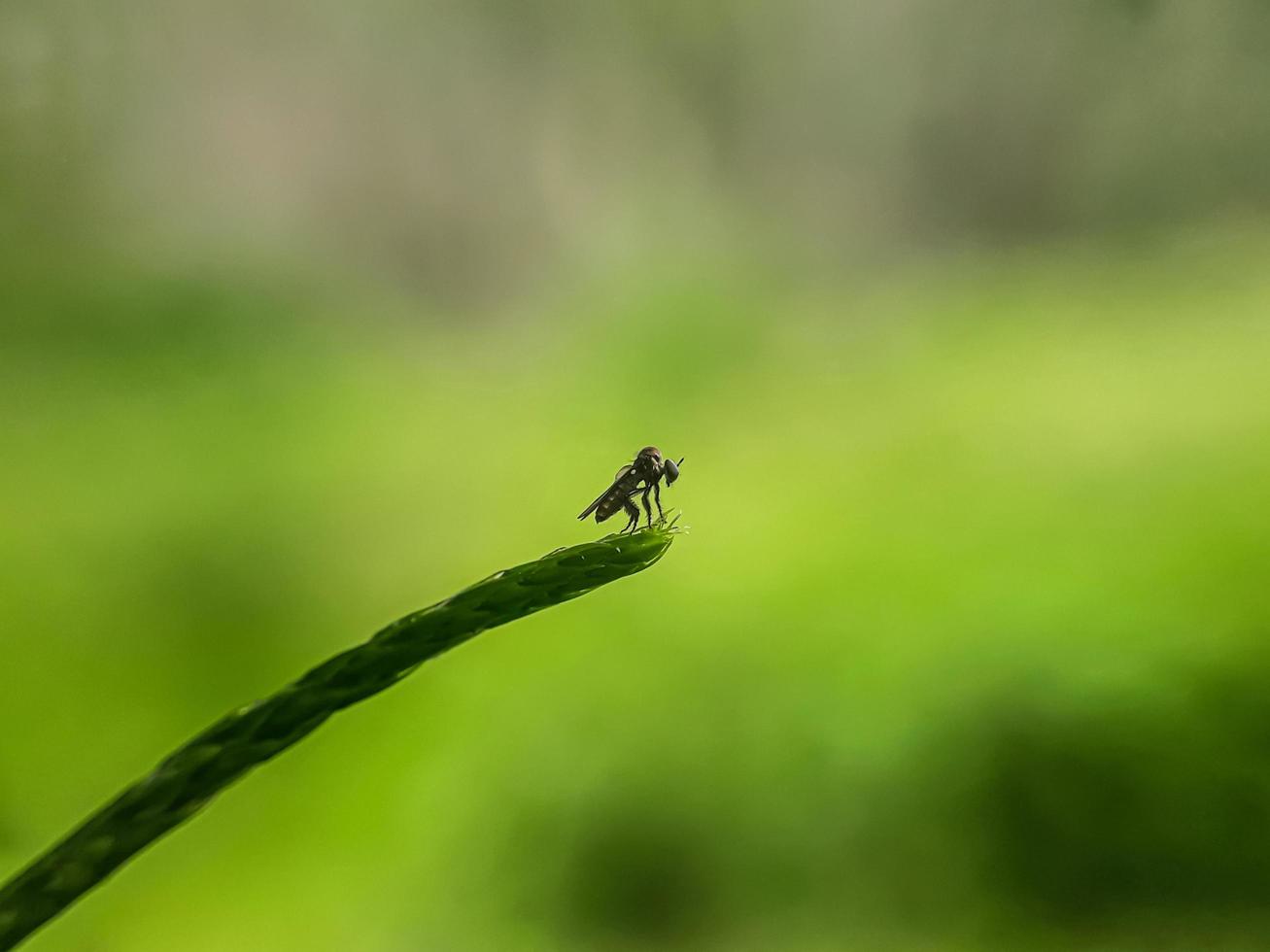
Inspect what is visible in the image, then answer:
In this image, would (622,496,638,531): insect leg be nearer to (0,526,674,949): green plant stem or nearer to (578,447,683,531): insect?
(578,447,683,531): insect

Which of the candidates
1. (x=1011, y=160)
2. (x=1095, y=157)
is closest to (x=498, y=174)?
(x=1011, y=160)

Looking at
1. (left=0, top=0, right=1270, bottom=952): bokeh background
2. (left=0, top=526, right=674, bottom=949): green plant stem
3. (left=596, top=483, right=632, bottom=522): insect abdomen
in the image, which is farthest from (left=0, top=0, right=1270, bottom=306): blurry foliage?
(left=0, top=526, right=674, bottom=949): green plant stem

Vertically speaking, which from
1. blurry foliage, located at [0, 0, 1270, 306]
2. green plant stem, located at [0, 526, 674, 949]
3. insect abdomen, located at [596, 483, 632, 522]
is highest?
blurry foliage, located at [0, 0, 1270, 306]

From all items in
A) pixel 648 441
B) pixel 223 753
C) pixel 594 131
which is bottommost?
pixel 223 753

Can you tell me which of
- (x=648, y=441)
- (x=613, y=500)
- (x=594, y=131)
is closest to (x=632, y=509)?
(x=613, y=500)

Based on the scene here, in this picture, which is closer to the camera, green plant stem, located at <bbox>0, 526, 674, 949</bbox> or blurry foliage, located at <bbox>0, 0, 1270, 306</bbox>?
green plant stem, located at <bbox>0, 526, 674, 949</bbox>

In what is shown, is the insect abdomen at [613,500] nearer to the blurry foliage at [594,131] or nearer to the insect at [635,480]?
the insect at [635,480]

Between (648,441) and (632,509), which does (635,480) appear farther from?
(648,441)
